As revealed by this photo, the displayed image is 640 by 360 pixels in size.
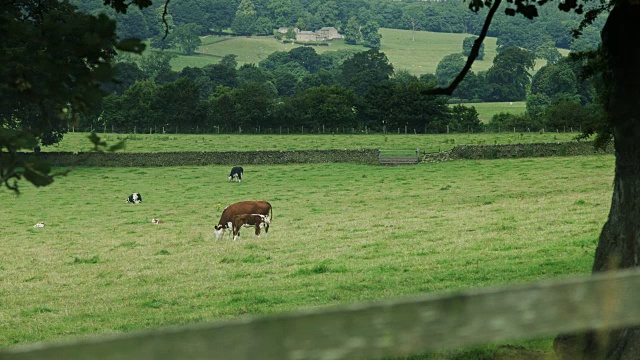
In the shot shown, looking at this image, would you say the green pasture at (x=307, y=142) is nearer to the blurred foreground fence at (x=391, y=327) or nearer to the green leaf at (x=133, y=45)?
the green leaf at (x=133, y=45)

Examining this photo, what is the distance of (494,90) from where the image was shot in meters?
159

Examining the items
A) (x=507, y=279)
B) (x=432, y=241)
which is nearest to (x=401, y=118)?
(x=432, y=241)

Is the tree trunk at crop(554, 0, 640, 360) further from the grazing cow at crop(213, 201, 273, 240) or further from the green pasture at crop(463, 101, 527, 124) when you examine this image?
the green pasture at crop(463, 101, 527, 124)

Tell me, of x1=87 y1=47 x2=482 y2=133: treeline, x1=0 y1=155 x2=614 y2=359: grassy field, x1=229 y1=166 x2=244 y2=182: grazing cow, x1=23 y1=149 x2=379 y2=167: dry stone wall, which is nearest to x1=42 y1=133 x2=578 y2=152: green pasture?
x1=23 y1=149 x2=379 y2=167: dry stone wall

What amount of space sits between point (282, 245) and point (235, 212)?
4006mm

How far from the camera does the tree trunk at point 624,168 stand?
8.64 meters

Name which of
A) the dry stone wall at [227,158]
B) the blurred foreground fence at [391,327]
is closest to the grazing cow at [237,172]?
the dry stone wall at [227,158]

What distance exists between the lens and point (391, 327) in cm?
275

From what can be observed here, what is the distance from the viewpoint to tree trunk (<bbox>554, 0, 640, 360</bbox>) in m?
8.64

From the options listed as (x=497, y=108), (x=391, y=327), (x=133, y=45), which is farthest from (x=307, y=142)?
(x=497, y=108)

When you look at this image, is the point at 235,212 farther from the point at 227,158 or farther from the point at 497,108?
the point at 497,108

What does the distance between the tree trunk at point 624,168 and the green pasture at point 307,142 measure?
5213 centimetres

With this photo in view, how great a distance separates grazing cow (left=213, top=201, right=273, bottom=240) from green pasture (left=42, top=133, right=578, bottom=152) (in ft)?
112

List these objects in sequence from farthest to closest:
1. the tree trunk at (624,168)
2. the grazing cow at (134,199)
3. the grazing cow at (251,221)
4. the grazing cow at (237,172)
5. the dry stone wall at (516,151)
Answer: the dry stone wall at (516,151)
the grazing cow at (237,172)
the grazing cow at (134,199)
the grazing cow at (251,221)
the tree trunk at (624,168)
